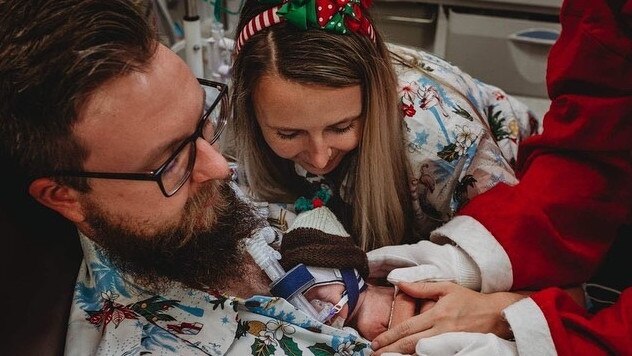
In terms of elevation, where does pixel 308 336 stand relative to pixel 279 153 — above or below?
below

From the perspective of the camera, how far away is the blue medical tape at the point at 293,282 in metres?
1.25

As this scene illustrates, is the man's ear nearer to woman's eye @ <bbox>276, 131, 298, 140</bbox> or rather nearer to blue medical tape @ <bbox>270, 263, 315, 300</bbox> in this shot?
blue medical tape @ <bbox>270, 263, 315, 300</bbox>

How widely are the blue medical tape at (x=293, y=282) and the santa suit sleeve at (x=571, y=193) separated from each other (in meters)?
0.31

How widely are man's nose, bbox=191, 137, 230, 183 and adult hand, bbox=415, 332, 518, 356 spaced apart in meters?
0.47

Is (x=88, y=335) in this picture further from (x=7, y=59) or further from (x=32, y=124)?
(x=7, y=59)

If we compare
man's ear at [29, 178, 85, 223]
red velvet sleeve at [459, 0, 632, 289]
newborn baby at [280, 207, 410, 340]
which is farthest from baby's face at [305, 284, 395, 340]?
man's ear at [29, 178, 85, 223]

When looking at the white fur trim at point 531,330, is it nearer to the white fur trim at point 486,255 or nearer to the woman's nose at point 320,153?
the white fur trim at point 486,255

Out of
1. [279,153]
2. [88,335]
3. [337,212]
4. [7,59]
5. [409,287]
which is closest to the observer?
[7,59]

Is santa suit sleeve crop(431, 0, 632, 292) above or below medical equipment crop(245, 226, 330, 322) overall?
above

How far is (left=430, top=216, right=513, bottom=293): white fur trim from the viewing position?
1.26 m

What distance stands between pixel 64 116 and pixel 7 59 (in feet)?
0.36

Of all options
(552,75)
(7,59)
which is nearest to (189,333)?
(7,59)

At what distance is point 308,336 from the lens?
1.21 metres

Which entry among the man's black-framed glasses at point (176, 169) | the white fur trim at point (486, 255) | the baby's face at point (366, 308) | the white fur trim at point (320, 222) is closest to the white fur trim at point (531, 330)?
the white fur trim at point (486, 255)
